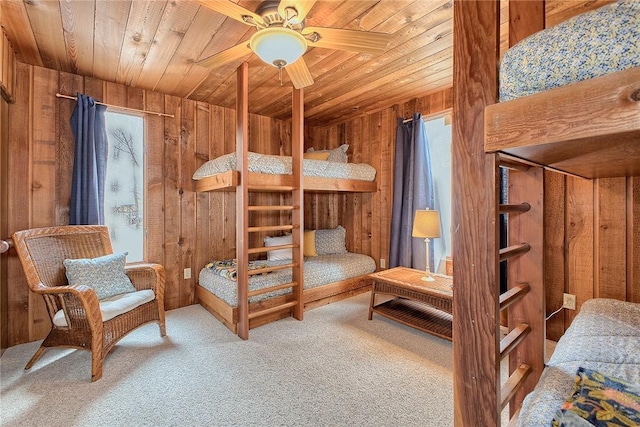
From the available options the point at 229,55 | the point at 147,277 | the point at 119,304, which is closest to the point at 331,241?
the point at 147,277

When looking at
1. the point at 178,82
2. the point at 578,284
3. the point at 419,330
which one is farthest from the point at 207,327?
the point at 578,284

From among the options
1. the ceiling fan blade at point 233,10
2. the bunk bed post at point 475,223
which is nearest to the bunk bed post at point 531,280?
the bunk bed post at point 475,223

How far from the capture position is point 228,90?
315 centimetres

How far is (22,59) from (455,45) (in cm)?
348

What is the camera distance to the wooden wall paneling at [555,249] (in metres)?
2.31

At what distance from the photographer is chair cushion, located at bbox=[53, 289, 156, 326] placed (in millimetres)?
2012

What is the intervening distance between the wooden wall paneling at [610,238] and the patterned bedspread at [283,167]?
2.23 m

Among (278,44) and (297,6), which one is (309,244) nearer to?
(278,44)

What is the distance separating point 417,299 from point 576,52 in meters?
2.20

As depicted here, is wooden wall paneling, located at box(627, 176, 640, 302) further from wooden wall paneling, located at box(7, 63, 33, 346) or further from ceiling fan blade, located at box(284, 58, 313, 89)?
wooden wall paneling, located at box(7, 63, 33, 346)

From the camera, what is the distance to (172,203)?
3.29 m

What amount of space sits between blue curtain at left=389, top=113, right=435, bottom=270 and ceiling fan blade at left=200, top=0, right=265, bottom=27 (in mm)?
2283

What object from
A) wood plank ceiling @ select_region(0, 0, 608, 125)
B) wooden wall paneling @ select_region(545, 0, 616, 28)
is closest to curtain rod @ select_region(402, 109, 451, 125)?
wood plank ceiling @ select_region(0, 0, 608, 125)

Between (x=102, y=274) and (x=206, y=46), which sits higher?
(x=206, y=46)
